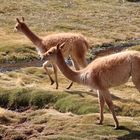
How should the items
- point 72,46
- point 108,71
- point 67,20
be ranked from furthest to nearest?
1. point 67,20
2. point 72,46
3. point 108,71

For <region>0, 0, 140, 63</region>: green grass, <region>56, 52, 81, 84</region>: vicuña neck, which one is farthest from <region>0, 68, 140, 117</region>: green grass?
<region>0, 0, 140, 63</region>: green grass

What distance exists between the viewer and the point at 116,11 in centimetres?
7919

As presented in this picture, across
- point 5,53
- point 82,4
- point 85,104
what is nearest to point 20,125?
point 85,104

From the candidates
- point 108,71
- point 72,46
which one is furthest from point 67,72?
point 72,46

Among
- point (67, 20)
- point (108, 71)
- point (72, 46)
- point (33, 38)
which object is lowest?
point (67, 20)

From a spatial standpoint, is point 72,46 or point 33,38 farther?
point 33,38

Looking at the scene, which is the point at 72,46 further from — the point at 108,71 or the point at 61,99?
the point at 108,71

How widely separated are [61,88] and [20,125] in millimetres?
5989

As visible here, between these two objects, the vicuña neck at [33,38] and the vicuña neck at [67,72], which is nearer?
the vicuña neck at [67,72]

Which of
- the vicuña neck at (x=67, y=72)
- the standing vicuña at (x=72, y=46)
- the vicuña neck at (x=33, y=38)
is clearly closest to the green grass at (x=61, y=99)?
the standing vicuña at (x=72, y=46)

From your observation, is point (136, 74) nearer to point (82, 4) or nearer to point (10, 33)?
point (10, 33)

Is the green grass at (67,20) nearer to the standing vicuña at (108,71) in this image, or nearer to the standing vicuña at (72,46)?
the standing vicuña at (72,46)

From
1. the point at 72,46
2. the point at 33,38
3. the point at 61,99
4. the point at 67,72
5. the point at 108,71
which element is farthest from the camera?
the point at 33,38

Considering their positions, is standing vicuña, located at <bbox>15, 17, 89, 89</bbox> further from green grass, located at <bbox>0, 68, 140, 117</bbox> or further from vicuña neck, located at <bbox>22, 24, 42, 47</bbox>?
green grass, located at <bbox>0, 68, 140, 117</bbox>
